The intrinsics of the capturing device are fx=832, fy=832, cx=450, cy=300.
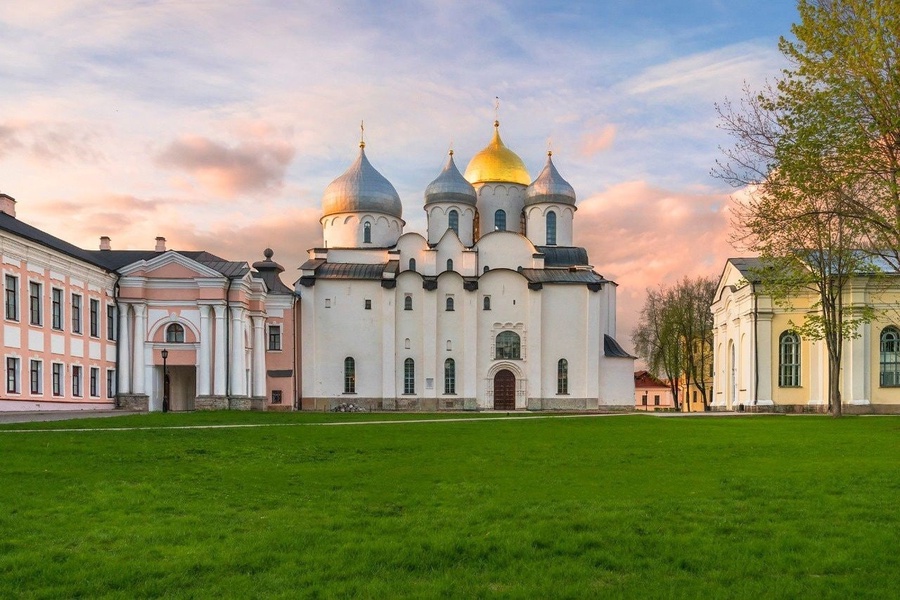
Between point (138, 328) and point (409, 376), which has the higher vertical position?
point (138, 328)

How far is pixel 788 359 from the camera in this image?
45719mm

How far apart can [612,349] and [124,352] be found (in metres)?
30.7

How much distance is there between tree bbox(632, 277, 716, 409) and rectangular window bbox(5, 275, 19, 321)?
148 ft

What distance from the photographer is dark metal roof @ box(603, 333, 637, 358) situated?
54.9m

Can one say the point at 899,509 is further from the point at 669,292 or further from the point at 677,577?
the point at 669,292

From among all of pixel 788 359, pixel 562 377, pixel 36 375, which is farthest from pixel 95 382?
pixel 788 359

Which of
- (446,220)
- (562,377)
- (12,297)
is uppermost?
(446,220)

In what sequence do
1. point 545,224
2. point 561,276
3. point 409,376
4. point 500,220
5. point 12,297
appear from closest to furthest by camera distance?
point 12,297, point 409,376, point 561,276, point 545,224, point 500,220

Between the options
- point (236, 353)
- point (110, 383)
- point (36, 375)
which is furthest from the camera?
point (236, 353)

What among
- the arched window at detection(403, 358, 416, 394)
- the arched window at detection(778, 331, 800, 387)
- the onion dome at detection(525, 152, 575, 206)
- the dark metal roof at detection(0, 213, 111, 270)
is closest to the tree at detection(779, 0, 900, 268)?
the arched window at detection(778, 331, 800, 387)

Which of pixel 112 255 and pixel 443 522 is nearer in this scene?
pixel 443 522

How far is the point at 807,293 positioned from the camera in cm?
4494

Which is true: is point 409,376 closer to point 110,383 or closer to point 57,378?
point 110,383

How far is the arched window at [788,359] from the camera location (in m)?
45.6
